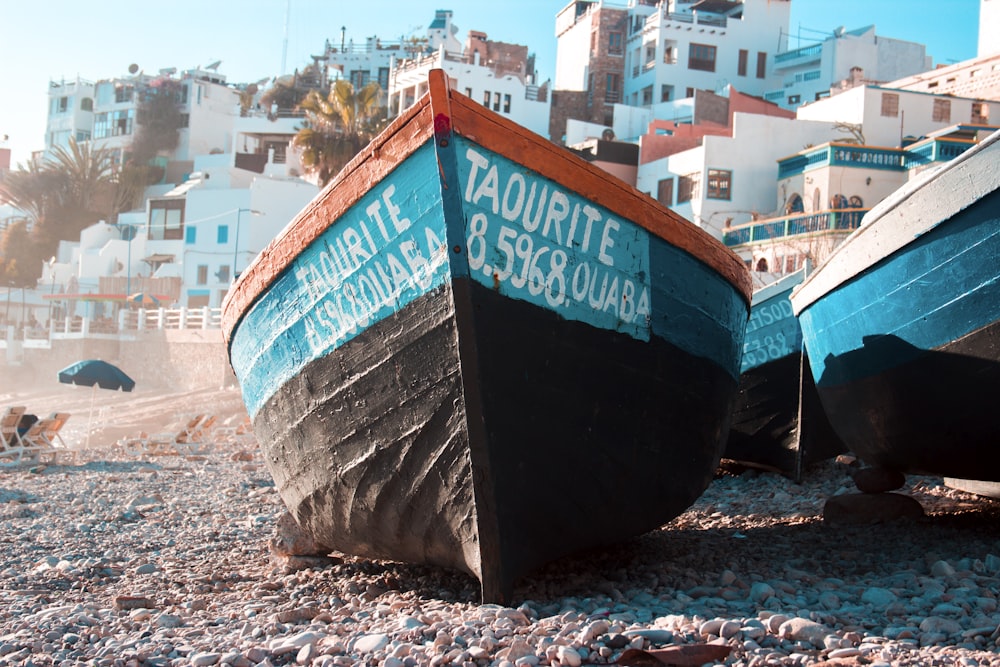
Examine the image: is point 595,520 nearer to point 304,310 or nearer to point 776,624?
point 776,624

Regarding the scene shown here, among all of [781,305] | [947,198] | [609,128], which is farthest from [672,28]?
[947,198]

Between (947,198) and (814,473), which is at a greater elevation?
(947,198)

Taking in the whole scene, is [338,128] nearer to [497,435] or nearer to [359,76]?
[359,76]

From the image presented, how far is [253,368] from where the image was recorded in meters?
5.50

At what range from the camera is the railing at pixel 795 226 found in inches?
920

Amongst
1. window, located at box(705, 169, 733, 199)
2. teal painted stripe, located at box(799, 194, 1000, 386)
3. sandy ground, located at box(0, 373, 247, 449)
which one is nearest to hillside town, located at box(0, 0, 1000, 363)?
window, located at box(705, 169, 733, 199)

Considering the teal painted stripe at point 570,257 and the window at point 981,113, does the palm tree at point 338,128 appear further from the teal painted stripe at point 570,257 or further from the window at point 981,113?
the teal painted stripe at point 570,257

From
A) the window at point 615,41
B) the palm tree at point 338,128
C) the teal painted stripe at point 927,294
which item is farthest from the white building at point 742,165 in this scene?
the teal painted stripe at point 927,294

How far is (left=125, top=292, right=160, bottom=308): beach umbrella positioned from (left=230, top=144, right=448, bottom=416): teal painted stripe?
123 feet

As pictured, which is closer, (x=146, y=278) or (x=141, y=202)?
(x=146, y=278)

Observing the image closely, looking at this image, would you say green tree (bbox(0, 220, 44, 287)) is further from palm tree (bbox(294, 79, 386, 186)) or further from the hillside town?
palm tree (bbox(294, 79, 386, 186))

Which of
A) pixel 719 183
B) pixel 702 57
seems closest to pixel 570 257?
pixel 719 183

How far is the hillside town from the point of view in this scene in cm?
2906

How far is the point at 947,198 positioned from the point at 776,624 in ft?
9.49
